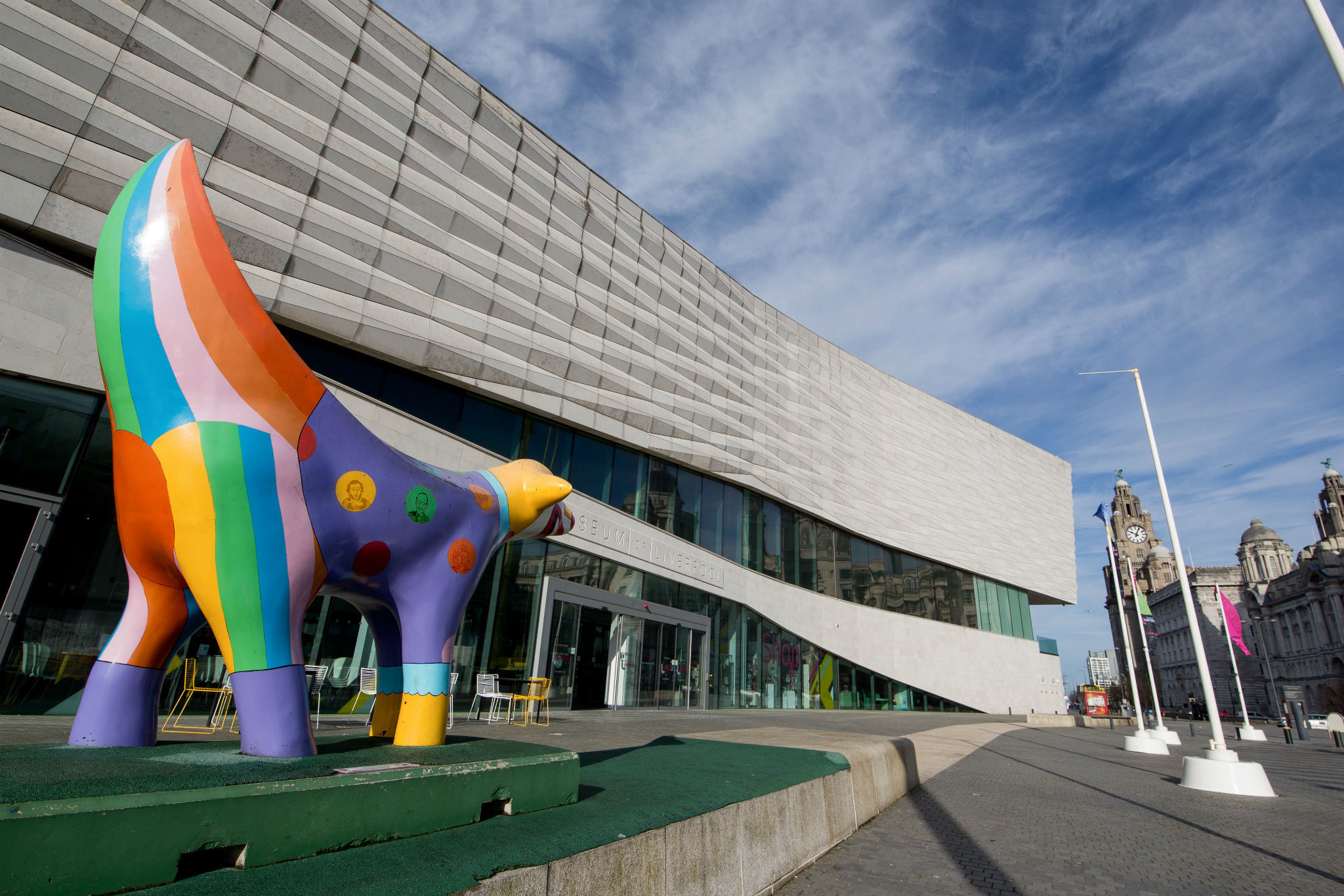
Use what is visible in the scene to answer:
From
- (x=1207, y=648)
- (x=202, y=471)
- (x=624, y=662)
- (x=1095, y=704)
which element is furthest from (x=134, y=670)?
(x=1207, y=648)

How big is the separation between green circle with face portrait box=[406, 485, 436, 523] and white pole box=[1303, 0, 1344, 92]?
7921 mm

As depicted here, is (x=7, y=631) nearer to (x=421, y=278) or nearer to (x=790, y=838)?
(x=421, y=278)

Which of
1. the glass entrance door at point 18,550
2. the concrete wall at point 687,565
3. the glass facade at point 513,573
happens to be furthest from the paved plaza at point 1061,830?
the concrete wall at point 687,565

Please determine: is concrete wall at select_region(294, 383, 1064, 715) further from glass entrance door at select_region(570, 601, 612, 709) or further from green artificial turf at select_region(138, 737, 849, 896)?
green artificial turf at select_region(138, 737, 849, 896)

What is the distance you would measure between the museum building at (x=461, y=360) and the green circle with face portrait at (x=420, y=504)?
7405 mm

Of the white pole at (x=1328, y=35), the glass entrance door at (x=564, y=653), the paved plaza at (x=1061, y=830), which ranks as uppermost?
the white pole at (x=1328, y=35)

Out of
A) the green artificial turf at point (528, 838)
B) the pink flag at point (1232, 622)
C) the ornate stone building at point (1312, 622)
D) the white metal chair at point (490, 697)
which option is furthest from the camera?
the ornate stone building at point (1312, 622)

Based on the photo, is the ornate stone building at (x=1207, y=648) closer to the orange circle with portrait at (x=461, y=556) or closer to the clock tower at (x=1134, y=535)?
the clock tower at (x=1134, y=535)

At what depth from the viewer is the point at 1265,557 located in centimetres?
10281

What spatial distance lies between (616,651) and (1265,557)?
126 meters

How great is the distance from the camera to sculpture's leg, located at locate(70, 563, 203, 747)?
370 centimetres

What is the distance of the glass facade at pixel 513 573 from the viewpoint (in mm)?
10203

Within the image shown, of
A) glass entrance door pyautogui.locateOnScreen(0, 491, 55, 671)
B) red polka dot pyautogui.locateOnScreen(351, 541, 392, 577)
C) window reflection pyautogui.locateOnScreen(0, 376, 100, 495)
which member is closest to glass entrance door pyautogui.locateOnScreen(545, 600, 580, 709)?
glass entrance door pyautogui.locateOnScreen(0, 491, 55, 671)

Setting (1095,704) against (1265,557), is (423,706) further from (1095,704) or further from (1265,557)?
(1265,557)
